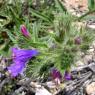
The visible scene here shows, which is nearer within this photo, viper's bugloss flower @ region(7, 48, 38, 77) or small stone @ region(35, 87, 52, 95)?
viper's bugloss flower @ region(7, 48, 38, 77)

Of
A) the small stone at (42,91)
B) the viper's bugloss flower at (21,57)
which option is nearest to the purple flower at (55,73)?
the viper's bugloss flower at (21,57)

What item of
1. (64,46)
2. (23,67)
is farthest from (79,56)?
(23,67)

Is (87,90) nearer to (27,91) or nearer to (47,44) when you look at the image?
(27,91)

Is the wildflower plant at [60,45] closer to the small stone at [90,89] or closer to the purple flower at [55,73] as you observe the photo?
the purple flower at [55,73]

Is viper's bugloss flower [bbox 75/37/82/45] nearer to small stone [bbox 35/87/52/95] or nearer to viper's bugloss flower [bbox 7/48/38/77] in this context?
viper's bugloss flower [bbox 7/48/38/77]

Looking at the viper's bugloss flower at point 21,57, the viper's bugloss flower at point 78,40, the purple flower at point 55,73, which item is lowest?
the purple flower at point 55,73

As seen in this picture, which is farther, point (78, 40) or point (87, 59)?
point (87, 59)

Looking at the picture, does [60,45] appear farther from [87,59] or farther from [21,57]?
[87,59]

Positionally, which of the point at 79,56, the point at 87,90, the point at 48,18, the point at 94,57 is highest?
the point at 48,18

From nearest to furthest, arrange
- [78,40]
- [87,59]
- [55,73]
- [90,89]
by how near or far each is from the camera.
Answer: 1. [78,40]
2. [55,73]
3. [90,89]
4. [87,59]

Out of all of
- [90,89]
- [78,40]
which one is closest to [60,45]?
[78,40]

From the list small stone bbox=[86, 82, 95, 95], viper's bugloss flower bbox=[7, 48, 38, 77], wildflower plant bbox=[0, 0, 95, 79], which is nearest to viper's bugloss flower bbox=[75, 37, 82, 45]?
wildflower plant bbox=[0, 0, 95, 79]
